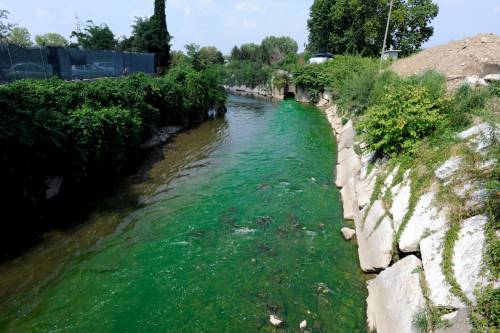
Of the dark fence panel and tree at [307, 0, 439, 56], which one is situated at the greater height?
tree at [307, 0, 439, 56]

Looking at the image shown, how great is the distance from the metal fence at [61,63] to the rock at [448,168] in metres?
16.7

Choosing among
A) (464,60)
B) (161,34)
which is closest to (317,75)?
(161,34)

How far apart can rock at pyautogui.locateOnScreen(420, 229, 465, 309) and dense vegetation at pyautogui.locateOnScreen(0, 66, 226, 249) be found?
10549 millimetres

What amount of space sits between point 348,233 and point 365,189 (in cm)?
189

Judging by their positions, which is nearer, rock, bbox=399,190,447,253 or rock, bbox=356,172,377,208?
rock, bbox=399,190,447,253

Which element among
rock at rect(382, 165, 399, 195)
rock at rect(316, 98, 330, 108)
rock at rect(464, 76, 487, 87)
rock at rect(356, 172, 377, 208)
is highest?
rock at rect(464, 76, 487, 87)

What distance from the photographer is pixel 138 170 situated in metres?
14.3

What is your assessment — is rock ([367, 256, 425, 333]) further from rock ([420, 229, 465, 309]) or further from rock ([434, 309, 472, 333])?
rock ([434, 309, 472, 333])

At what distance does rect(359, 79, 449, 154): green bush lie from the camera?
8617 millimetres

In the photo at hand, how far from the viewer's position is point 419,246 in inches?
242

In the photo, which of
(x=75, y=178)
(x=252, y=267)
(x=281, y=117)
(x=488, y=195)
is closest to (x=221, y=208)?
(x=252, y=267)

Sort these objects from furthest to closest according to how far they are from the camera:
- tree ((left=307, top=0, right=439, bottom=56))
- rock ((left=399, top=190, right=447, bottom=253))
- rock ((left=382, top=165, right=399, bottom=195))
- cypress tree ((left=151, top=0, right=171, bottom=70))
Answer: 1. tree ((left=307, top=0, right=439, bottom=56))
2. cypress tree ((left=151, top=0, right=171, bottom=70))
3. rock ((left=382, top=165, right=399, bottom=195))
4. rock ((left=399, top=190, right=447, bottom=253))

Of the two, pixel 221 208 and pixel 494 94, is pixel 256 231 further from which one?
pixel 494 94

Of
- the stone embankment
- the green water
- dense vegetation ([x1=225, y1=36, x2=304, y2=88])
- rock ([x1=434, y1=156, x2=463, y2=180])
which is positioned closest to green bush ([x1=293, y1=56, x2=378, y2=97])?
dense vegetation ([x1=225, y1=36, x2=304, y2=88])
